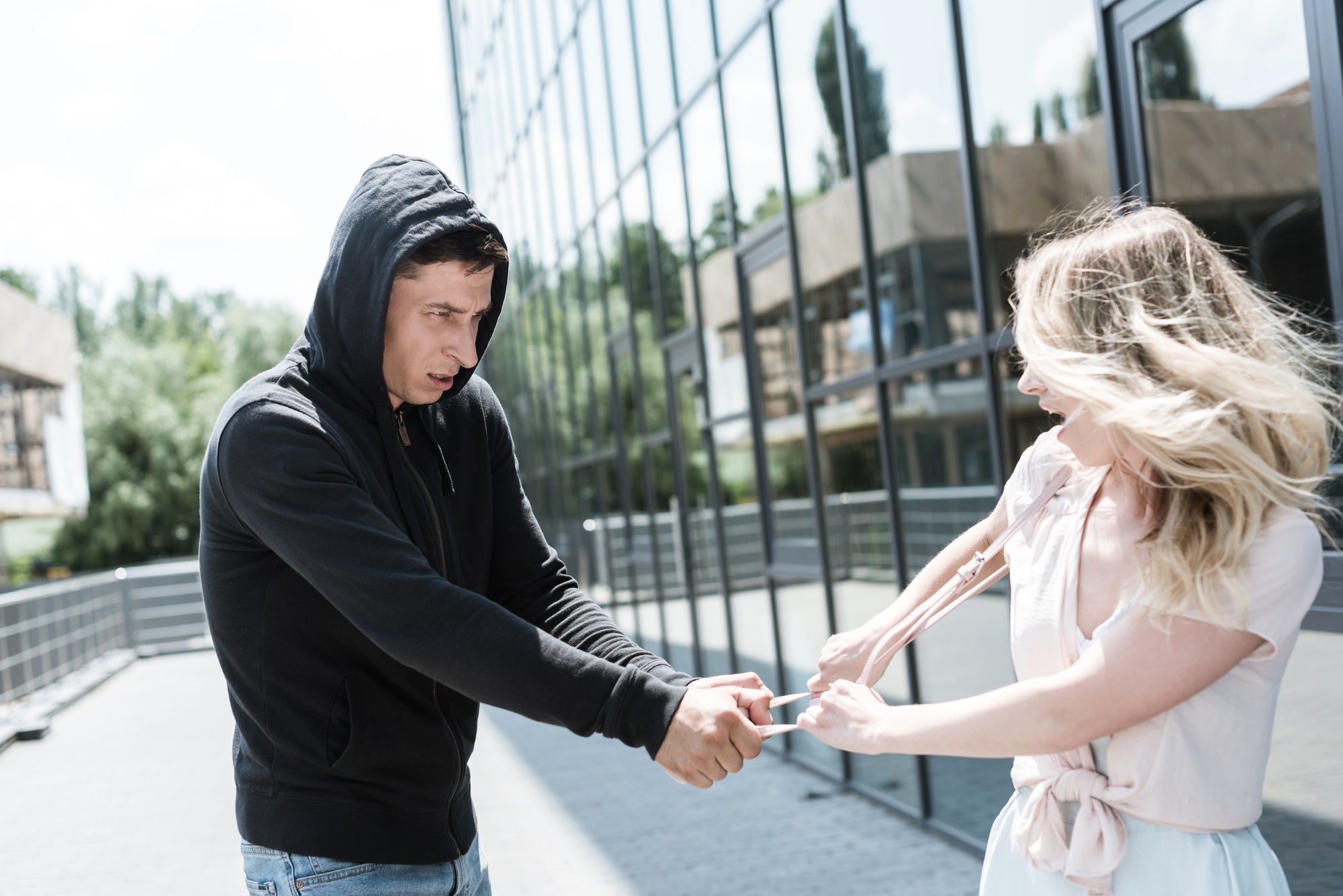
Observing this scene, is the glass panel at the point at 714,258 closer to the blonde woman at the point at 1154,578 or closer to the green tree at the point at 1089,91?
the green tree at the point at 1089,91

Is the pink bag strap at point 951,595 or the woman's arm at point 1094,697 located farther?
the pink bag strap at point 951,595

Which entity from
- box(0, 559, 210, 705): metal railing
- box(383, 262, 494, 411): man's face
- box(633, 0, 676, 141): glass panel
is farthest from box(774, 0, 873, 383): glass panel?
box(0, 559, 210, 705): metal railing

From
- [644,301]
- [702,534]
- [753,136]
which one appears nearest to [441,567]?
[753,136]

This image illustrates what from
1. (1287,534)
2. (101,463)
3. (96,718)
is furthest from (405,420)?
(101,463)

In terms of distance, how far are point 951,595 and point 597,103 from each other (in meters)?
9.30

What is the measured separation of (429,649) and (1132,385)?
3.65ft

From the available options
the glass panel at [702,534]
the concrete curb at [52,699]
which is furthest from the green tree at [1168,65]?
the concrete curb at [52,699]

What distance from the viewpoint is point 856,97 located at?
5.90 m

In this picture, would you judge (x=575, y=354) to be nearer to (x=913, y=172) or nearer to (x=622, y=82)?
(x=622, y=82)

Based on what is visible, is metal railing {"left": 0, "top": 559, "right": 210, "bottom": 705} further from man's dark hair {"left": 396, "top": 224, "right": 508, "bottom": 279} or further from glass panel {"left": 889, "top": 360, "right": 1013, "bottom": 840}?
man's dark hair {"left": 396, "top": 224, "right": 508, "bottom": 279}

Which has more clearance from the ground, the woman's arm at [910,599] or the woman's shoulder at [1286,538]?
the woman's shoulder at [1286,538]

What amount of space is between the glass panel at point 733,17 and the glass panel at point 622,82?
6.10ft

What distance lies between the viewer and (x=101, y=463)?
43.0 m

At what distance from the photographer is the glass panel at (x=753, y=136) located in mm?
6867
